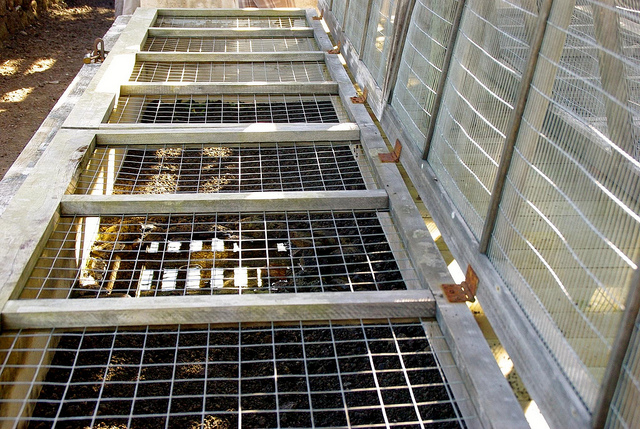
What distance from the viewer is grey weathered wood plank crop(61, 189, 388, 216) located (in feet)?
8.51

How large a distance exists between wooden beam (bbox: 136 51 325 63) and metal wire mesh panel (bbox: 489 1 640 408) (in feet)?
10.0

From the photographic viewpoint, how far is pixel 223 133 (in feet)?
10.6

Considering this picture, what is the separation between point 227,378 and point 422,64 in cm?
173

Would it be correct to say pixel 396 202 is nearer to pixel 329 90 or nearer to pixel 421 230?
pixel 421 230

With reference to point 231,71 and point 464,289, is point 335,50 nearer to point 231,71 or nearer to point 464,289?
point 231,71

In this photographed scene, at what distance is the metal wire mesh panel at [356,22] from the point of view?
13.5ft

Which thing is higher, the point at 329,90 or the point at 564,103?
the point at 564,103

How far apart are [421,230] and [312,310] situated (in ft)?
2.17

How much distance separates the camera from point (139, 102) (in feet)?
12.7

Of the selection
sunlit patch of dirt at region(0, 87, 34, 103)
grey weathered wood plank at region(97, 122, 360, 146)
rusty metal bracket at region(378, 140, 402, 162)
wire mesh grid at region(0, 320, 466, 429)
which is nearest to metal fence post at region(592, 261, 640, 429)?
wire mesh grid at region(0, 320, 466, 429)

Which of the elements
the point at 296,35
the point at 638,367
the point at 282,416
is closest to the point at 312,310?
the point at 282,416

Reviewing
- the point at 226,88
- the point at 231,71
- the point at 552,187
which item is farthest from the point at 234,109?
the point at 552,187

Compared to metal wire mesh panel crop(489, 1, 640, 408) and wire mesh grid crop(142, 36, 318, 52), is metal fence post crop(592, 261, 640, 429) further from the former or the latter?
wire mesh grid crop(142, 36, 318, 52)

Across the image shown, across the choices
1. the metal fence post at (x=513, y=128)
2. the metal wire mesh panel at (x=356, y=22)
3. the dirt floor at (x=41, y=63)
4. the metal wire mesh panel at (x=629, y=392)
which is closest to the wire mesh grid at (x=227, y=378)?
the metal fence post at (x=513, y=128)
